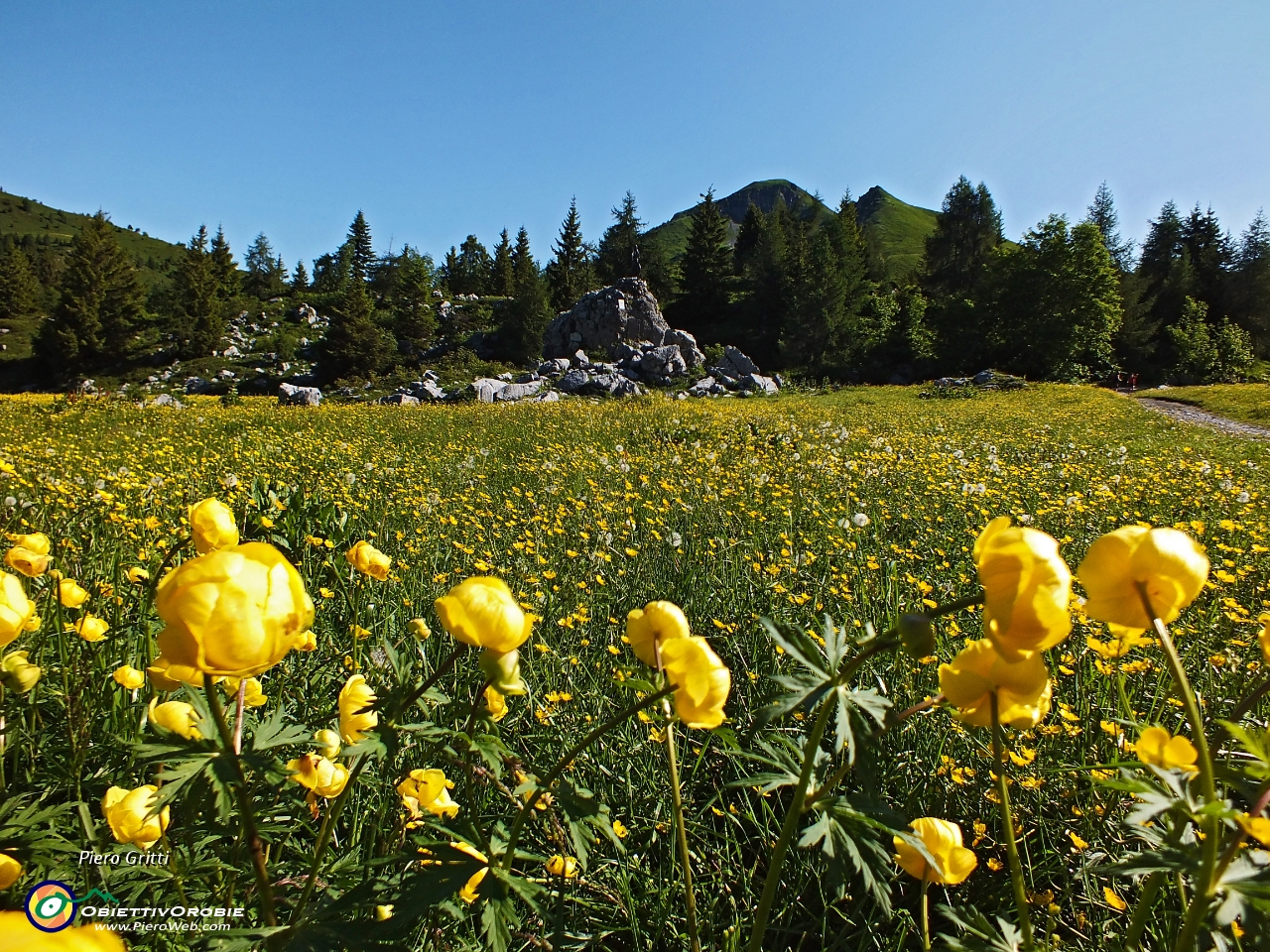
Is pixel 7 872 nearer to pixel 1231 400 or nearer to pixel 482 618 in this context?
pixel 482 618

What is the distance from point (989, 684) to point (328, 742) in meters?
1.04

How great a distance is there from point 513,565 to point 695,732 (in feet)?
4.55

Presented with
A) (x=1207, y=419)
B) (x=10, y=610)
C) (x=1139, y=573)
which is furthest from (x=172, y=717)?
(x=1207, y=419)

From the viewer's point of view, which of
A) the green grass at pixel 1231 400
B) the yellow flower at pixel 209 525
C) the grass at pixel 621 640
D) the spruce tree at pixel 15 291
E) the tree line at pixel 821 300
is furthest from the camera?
the spruce tree at pixel 15 291

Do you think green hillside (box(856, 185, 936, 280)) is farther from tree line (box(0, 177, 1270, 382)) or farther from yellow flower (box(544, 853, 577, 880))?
yellow flower (box(544, 853, 577, 880))

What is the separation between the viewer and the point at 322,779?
0.96m

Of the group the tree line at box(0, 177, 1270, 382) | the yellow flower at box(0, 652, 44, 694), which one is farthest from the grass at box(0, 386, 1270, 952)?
the tree line at box(0, 177, 1270, 382)

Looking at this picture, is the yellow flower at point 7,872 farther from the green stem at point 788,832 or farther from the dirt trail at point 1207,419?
the dirt trail at point 1207,419

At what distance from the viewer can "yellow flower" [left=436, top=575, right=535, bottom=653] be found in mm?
716

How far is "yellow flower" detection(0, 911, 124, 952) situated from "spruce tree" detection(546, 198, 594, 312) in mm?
42628

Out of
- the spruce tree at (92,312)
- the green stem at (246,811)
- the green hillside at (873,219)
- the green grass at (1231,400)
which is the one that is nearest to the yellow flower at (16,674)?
the green stem at (246,811)

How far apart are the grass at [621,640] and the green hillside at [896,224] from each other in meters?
69.1

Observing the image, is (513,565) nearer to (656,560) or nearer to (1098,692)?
(656,560)

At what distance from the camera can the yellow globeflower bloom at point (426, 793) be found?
972 mm
